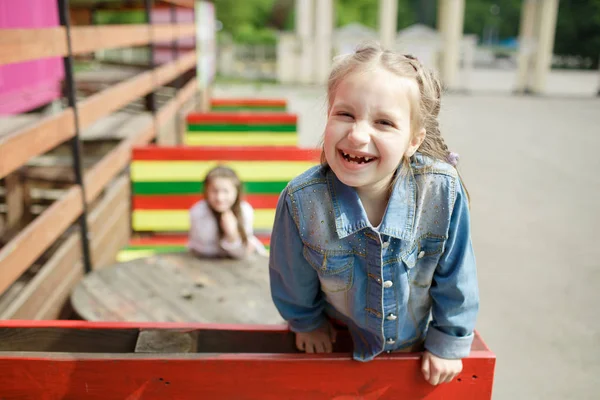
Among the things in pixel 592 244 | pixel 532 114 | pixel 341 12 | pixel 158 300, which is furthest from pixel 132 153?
pixel 341 12

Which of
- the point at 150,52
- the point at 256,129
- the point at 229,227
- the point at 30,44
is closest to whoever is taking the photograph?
the point at 30,44

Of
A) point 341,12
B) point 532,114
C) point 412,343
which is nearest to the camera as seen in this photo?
point 412,343

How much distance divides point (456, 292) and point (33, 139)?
79.2 inches

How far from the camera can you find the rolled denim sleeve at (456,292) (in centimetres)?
151

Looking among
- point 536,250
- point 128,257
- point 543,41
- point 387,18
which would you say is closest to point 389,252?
point 128,257

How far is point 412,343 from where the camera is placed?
173cm

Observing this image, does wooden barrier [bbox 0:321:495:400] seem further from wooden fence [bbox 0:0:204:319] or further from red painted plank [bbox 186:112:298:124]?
→ red painted plank [bbox 186:112:298:124]

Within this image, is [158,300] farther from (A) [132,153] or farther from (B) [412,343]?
(A) [132,153]

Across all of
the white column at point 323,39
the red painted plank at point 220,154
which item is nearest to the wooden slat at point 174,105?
the red painted plank at point 220,154

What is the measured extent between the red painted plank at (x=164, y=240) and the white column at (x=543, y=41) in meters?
17.6

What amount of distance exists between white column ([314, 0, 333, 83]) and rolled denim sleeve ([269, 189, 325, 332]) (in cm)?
1970

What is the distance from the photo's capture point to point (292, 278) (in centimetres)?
163

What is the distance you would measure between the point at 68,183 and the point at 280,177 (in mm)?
1913

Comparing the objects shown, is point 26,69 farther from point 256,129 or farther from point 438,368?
point 438,368
